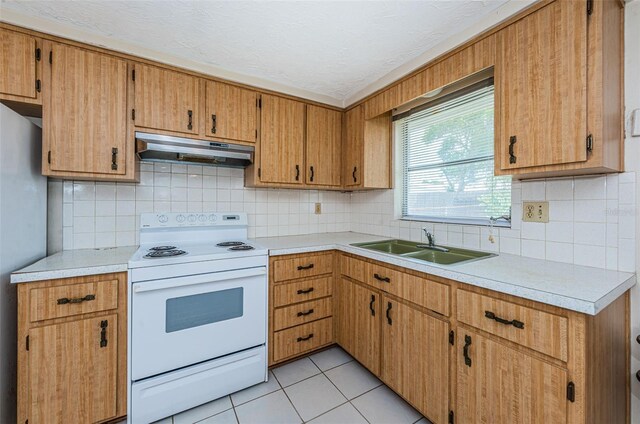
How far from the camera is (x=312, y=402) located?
1732 millimetres

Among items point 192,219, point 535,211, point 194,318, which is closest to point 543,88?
point 535,211

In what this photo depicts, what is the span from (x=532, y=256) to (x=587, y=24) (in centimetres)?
114

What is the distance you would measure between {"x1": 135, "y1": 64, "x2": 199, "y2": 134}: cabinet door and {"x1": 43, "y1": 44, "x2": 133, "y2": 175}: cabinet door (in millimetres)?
92

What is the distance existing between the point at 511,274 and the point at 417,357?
0.70m

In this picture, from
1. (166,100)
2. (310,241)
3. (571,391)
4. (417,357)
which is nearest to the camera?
(571,391)

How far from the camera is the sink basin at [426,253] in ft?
6.03

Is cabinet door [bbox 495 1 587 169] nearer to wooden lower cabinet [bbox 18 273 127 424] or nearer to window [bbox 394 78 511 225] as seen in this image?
window [bbox 394 78 511 225]

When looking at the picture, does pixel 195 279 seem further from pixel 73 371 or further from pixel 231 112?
pixel 231 112

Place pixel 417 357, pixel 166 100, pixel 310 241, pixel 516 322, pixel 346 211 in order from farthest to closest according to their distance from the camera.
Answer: pixel 346 211
pixel 310 241
pixel 166 100
pixel 417 357
pixel 516 322

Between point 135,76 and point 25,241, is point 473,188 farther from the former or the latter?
point 25,241

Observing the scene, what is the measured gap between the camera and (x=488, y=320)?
1210 millimetres

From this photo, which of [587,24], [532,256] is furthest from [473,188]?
[587,24]

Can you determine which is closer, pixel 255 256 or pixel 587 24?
pixel 587 24

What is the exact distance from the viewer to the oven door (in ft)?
5.09
